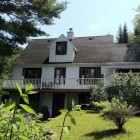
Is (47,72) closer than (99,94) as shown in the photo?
No

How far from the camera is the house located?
29.1 metres

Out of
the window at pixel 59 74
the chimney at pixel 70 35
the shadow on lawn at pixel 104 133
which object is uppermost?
the chimney at pixel 70 35

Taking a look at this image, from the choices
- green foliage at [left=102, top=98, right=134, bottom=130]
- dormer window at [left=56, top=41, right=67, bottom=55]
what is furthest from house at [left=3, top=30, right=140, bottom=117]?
green foliage at [left=102, top=98, right=134, bottom=130]

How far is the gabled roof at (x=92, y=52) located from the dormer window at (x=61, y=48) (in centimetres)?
151

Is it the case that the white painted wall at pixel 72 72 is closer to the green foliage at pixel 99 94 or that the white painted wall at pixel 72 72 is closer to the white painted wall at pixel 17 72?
the white painted wall at pixel 17 72

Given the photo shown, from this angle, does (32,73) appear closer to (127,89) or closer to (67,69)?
(67,69)

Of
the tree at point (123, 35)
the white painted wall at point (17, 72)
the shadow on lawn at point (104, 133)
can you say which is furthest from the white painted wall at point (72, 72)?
the tree at point (123, 35)

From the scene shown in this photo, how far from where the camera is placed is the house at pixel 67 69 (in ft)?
95.5

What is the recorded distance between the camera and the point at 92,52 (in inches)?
1297

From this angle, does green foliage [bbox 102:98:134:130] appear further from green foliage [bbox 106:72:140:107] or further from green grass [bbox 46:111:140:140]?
green foliage [bbox 106:72:140:107]

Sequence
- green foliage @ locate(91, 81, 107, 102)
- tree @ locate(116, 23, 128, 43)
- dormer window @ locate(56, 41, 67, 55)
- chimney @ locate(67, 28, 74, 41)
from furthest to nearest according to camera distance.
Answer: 1. tree @ locate(116, 23, 128, 43)
2. chimney @ locate(67, 28, 74, 41)
3. dormer window @ locate(56, 41, 67, 55)
4. green foliage @ locate(91, 81, 107, 102)

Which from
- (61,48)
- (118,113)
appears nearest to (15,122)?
(118,113)

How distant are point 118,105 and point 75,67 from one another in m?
17.8

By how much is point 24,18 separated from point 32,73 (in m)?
8.43
